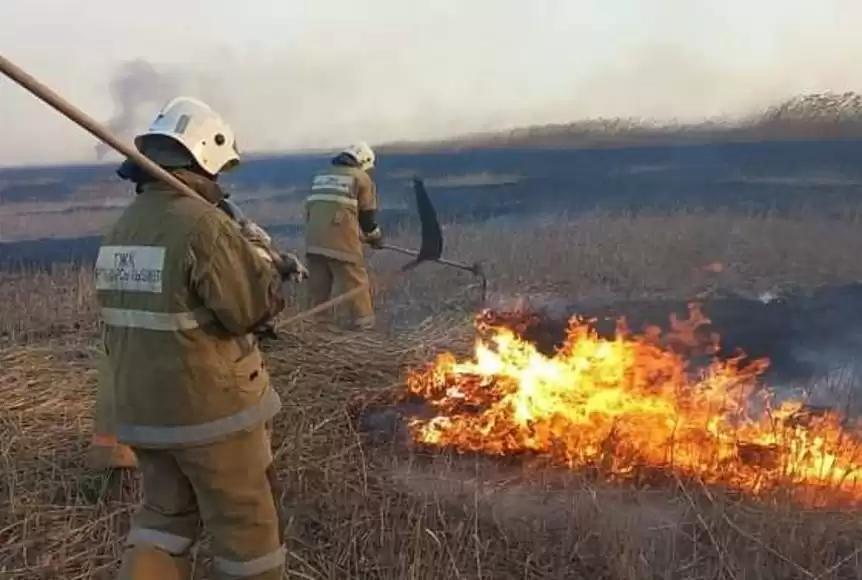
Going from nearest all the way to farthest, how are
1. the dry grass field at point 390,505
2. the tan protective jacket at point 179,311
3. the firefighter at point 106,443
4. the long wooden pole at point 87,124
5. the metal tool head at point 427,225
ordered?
the long wooden pole at point 87,124
the tan protective jacket at point 179,311
the dry grass field at point 390,505
the firefighter at point 106,443
the metal tool head at point 427,225

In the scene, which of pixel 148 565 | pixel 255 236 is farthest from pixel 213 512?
pixel 255 236

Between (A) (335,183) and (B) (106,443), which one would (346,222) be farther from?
(B) (106,443)

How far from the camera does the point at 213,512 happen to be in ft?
10.6

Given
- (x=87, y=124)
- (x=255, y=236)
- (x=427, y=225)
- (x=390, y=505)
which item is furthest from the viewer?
(x=427, y=225)

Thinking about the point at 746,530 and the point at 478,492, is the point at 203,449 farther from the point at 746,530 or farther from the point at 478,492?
the point at 746,530

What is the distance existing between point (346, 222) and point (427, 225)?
54.9 inches

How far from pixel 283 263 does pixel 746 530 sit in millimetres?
2176

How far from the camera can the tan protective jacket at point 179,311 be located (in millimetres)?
3068

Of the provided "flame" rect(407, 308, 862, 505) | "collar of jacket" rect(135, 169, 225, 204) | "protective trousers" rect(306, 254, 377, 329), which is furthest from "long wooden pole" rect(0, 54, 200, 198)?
"protective trousers" rect(306, 254, 377, 329)

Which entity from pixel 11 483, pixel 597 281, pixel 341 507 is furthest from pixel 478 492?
pixel 597 281

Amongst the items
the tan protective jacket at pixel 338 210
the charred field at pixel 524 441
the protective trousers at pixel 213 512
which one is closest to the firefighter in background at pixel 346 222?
the tan protective jacket at pixel 338 210

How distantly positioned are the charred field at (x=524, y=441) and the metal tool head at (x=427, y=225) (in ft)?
2.12

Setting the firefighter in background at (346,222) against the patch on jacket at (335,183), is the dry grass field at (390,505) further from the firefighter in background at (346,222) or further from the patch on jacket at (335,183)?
the patch on jacket at (335,183)

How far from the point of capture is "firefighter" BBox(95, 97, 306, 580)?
3086 millimetres
